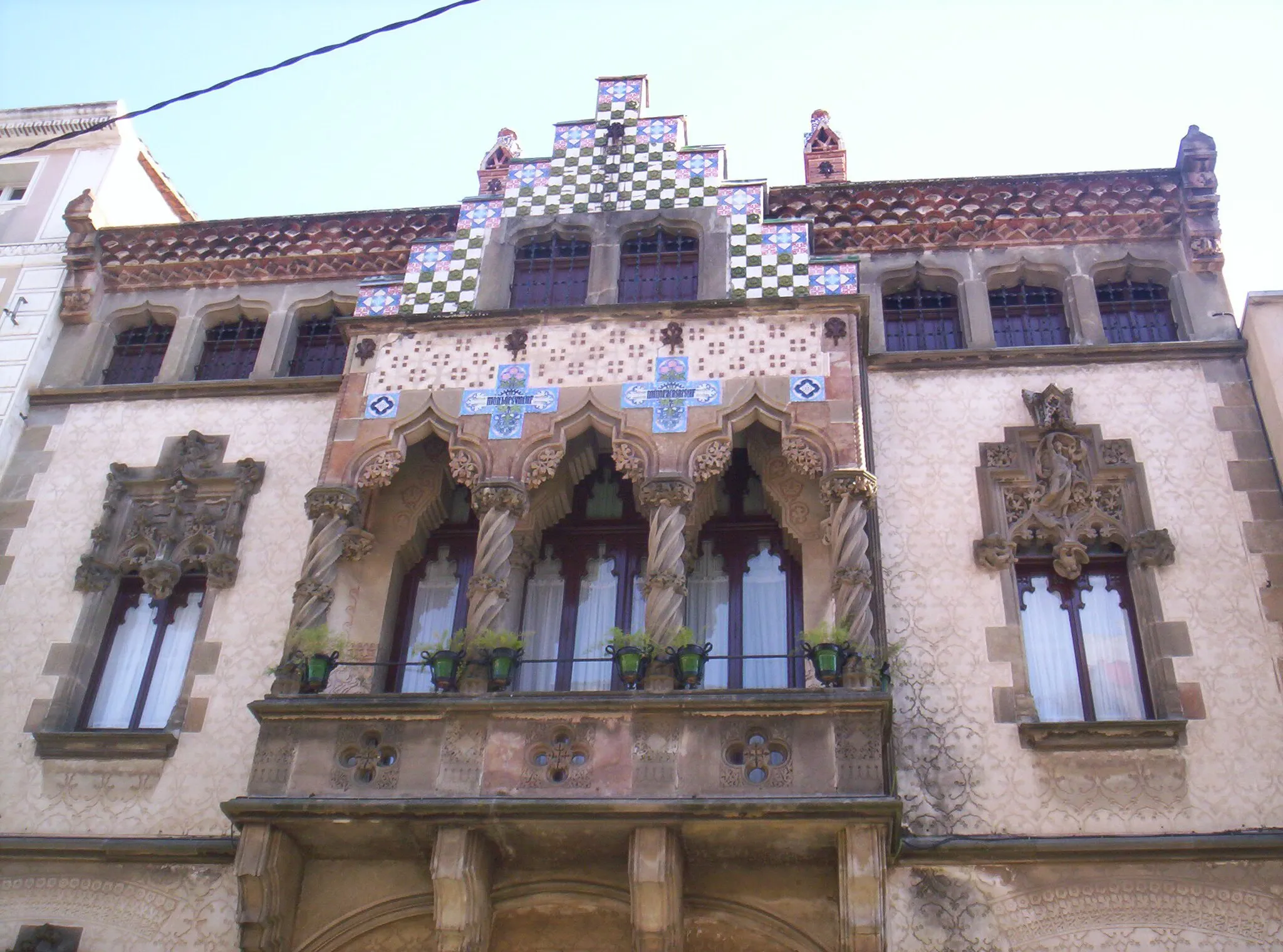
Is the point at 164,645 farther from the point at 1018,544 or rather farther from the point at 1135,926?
the point at 1135,926

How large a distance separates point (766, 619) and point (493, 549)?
9.45ft

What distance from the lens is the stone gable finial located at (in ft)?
48.2

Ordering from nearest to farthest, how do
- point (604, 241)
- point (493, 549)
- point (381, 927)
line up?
point (381, 927) < point (493, 549) < point (604, 241)

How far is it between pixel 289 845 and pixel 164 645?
3.62 m

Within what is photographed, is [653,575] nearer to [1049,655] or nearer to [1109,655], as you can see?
[1049,655]

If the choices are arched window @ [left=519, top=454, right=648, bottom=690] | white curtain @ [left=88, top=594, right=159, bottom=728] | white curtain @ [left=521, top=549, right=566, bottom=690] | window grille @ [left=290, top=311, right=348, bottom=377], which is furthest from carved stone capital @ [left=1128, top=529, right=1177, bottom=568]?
white curtain @ [left=88, top=594, right=159, bottom=728]

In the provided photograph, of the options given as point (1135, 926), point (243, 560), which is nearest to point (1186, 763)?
point (1135, 926)

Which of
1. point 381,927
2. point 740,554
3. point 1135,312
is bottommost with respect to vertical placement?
point 381,927

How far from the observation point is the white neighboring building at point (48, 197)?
17734 millimetres

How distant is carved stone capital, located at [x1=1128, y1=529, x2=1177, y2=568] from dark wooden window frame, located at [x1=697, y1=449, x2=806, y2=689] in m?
3.36

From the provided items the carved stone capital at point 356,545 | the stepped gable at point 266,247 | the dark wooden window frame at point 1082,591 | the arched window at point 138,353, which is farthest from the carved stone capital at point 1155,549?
the arched window at point 138,353

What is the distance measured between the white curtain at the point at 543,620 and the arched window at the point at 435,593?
0.68m

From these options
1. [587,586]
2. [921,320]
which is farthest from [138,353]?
[921,320]

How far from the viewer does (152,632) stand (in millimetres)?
15062
